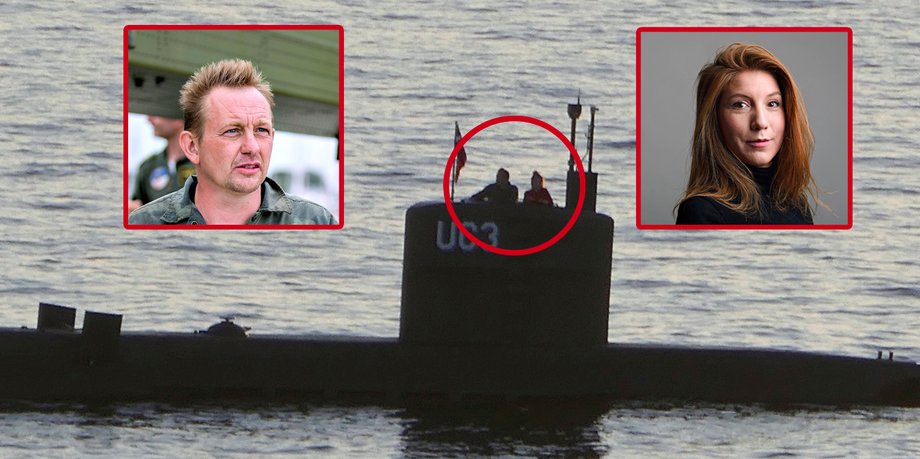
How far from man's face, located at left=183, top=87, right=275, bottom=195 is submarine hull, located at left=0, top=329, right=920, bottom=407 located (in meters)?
2.64

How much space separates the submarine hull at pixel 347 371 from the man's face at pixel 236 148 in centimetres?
264

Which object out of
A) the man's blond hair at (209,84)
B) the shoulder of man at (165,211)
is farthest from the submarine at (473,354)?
the shoulder of man at (165,211)

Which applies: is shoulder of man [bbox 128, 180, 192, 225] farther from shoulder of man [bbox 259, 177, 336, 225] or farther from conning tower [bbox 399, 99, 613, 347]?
conning tower [bbox 399, 99, 613, 347]

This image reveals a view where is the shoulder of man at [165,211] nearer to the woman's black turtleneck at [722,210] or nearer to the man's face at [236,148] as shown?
the man's face at [236,148]

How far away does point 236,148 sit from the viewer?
30.4ft

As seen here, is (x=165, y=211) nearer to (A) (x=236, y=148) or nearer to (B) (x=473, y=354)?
(A) (x=236, y=148)

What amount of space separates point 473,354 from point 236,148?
2.88 meters

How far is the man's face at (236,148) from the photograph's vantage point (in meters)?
9.21

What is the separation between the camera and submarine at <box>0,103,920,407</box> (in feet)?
36.4

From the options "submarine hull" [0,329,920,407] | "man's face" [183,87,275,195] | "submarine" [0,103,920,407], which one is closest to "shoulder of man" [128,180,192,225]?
"man's face" [183,87,275,195]

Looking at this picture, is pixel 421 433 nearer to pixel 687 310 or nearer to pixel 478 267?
pixel 478 267

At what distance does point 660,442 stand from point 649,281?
222 inches

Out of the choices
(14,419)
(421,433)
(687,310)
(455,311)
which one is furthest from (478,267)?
(687,310)

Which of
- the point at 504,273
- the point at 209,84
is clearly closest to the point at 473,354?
the point at 504,273
